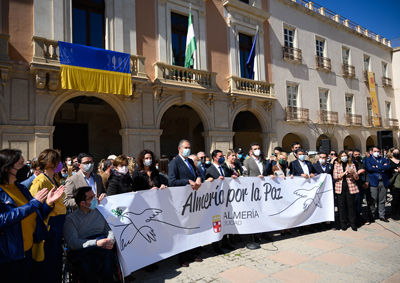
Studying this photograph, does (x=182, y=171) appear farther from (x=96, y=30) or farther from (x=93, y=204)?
(x=96, y=30)

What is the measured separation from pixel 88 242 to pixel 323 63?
66.4 ft

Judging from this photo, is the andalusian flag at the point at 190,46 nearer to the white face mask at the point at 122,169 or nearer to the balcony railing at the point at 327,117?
the white face mask at the point at 122,169

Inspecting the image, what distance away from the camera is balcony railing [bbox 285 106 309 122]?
17000 mm

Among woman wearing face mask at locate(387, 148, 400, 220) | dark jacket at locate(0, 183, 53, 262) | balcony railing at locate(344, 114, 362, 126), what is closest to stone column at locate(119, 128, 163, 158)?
woman wearing face mask at locate(387, 148, 400, 220)

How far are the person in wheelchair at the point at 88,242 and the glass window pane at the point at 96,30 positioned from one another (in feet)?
31.0

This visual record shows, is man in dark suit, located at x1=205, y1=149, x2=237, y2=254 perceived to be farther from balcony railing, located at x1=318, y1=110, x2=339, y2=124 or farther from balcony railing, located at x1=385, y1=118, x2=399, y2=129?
balcony railing, located at x1=385, y1=118, x2=399, y2=129

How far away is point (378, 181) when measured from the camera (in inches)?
297

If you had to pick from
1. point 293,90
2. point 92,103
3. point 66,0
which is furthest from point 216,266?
point 293,90

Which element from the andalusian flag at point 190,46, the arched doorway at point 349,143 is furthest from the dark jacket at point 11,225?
the arched doorway at point 349,143

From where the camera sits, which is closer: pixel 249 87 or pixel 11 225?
pixel 11 225

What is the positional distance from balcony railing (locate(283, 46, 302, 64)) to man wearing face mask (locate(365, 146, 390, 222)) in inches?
443

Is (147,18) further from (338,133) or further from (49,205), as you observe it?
(338,133)

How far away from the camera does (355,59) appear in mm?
22219

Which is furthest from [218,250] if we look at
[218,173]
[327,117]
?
[327,117]
